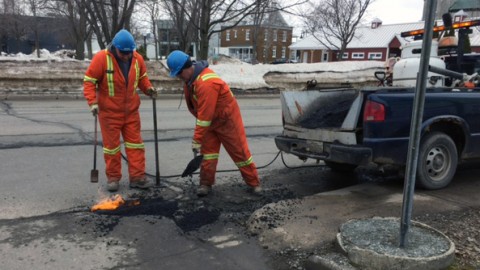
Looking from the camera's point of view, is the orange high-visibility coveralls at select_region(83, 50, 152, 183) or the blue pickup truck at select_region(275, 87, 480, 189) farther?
the orange high-visibility coveralls at select_region(83, 50, 152, 183)

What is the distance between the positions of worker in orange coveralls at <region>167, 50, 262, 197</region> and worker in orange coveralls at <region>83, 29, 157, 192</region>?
59 centimetres

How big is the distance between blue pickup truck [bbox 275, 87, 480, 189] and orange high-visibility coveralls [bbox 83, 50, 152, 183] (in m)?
1.88

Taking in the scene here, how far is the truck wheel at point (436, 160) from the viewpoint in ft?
16.4

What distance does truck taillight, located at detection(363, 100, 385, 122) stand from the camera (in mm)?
4637

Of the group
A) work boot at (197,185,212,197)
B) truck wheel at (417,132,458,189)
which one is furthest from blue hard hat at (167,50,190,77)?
truck wheel at (417,132,458,189)

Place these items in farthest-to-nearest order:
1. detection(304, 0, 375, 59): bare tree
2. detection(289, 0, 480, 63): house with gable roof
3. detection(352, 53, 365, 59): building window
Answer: detection(352, 53, 365, 59): building window < detection(289, 0, 480, 63): house with gable roof < detection(304, 0, 375, 59): bare tree

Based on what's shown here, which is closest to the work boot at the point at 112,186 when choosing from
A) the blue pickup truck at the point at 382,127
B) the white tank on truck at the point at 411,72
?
the blue pickup truck at the point at 382,127

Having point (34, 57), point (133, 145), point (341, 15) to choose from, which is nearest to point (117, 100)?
point (133, 145)

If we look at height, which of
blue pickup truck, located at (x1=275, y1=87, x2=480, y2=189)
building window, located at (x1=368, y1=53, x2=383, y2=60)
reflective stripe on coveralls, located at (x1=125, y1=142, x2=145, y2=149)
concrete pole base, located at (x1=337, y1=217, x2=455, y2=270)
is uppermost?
building window, located at (x1=368, y1=53, x2=383, y2=60)

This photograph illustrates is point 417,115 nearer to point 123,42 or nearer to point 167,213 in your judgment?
point 167,213

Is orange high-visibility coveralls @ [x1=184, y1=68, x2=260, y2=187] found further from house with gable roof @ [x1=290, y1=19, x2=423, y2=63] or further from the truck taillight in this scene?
house with gable roof @ [x1=290, y1=19, x2=423, y2=63]

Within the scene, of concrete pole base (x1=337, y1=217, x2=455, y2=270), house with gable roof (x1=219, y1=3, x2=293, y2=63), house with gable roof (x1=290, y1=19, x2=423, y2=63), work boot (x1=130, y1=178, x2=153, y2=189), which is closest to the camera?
concrete pole base (x1=337, y1=217, x2=455, y2=270)

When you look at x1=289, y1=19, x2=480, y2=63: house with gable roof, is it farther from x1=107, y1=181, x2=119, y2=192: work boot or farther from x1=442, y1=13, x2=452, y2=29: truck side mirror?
x1=107, y1=181, x2=119, y2=192: work boot

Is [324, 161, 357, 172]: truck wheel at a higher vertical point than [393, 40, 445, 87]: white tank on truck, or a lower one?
lower
